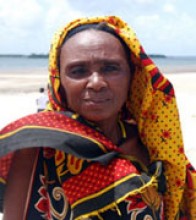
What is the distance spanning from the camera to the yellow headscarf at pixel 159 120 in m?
1.59

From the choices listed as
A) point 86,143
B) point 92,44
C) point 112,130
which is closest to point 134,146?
point 112,130

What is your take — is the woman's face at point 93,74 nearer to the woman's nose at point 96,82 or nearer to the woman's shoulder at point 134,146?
the woman's nose at point 96,82

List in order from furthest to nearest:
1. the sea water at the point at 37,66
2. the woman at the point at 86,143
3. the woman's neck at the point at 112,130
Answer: the sea water at the point at 37,66
the woman's neck at the point at 112,130
the woman at the point at 86,143

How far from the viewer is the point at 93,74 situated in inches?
56.9

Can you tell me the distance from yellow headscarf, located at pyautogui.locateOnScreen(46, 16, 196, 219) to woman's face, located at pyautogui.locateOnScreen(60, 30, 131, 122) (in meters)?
0.09

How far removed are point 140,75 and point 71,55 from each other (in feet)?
0.99

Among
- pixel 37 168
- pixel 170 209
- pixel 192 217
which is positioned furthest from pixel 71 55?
pixel 192 217

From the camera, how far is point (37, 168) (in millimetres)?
1442

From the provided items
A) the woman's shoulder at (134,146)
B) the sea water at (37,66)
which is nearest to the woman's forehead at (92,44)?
the woman's shoulder at (134,146)

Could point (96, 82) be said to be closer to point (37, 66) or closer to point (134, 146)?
point (134, 146)

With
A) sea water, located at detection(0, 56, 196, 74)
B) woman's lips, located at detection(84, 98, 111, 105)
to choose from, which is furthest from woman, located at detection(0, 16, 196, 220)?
sea water, located at detection(0, 56, 196, 74)

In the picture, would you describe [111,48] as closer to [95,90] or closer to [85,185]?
[95,90]

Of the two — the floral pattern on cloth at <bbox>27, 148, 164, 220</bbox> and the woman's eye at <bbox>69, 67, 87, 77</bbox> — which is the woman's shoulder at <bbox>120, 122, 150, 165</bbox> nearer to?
the floral pattern on cloth at <bbox>27, 148, 164, 220</bbox>

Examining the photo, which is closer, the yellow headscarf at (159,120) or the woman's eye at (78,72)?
the woman's eye at (78,72)
